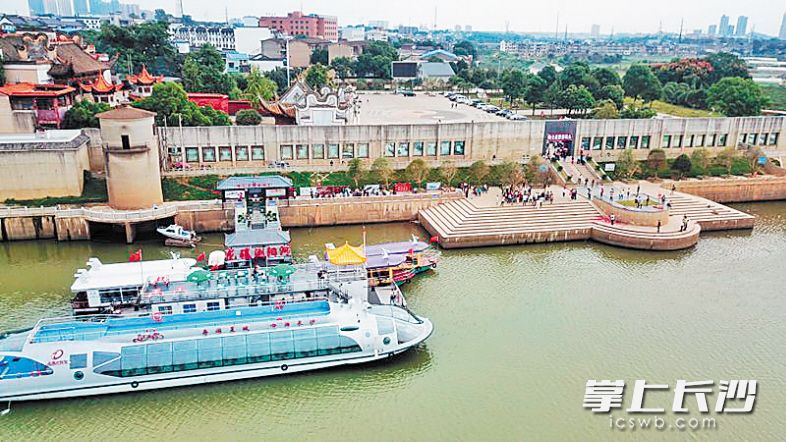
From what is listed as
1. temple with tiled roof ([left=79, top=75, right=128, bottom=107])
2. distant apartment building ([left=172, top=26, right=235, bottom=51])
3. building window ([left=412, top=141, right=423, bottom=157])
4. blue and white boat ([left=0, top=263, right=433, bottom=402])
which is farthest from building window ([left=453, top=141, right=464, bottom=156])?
distant apartment building ([left=172, top=26, right=235, bottom=51])

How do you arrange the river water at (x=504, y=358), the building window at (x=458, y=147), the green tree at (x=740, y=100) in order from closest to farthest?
the river water at (x=504, y=358), the building window at (x=458, y=147), the green tree at (x=740, y=100)

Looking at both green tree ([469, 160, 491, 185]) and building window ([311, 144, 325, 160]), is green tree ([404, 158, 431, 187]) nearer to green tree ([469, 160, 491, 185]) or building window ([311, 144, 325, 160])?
green tree ([469, 160, 491, 185])

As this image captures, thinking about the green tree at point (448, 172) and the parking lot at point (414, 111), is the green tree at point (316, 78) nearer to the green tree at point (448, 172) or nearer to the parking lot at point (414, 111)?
the parking lot at point (414, 111)

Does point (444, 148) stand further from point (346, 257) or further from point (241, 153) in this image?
point (346, 257)

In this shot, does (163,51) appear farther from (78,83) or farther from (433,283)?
(433,283)

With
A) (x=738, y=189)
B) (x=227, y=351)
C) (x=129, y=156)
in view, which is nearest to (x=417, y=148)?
(x=129, y=156)

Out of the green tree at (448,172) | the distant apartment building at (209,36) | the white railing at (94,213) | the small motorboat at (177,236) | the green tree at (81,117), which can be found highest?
the distant apartment building at (209,36)

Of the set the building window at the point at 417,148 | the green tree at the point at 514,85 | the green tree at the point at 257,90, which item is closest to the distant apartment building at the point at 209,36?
the green tree at the point at 257,90
